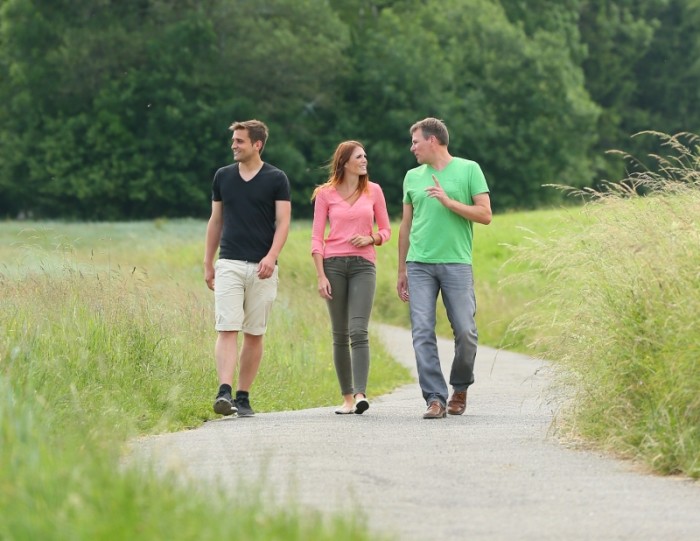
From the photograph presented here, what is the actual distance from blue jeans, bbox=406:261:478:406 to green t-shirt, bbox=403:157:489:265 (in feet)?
0.27

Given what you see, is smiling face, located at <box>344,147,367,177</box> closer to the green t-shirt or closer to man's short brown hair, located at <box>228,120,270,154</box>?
the green t-shirt

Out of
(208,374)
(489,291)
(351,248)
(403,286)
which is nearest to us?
(351,248)

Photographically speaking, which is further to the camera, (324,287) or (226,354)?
(324,287)

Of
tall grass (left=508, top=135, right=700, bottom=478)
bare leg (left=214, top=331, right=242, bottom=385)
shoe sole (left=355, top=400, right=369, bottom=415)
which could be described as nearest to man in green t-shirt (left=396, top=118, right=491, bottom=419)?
shoe sole (left=355, top=400, right=369, bottom=415)

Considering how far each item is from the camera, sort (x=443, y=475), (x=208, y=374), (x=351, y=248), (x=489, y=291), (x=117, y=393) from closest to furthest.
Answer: (x=443, y=475) → (x=117, y=393) → (x=351, y=248) → (x=208, y=374) → (x=489, y=291)

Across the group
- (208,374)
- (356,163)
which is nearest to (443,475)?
(356,163)

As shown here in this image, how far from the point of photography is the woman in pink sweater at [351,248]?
11.3m

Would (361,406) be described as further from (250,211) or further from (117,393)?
(117,393)

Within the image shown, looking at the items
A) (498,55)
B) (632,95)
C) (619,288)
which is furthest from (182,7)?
(619,288)

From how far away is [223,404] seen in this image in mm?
10797

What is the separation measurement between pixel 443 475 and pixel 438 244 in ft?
12.2

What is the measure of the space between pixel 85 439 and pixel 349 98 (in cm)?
5846

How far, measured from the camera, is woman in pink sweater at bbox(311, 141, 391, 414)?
11.3m

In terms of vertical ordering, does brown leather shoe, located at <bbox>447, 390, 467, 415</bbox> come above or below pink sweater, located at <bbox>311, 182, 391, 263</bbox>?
below
